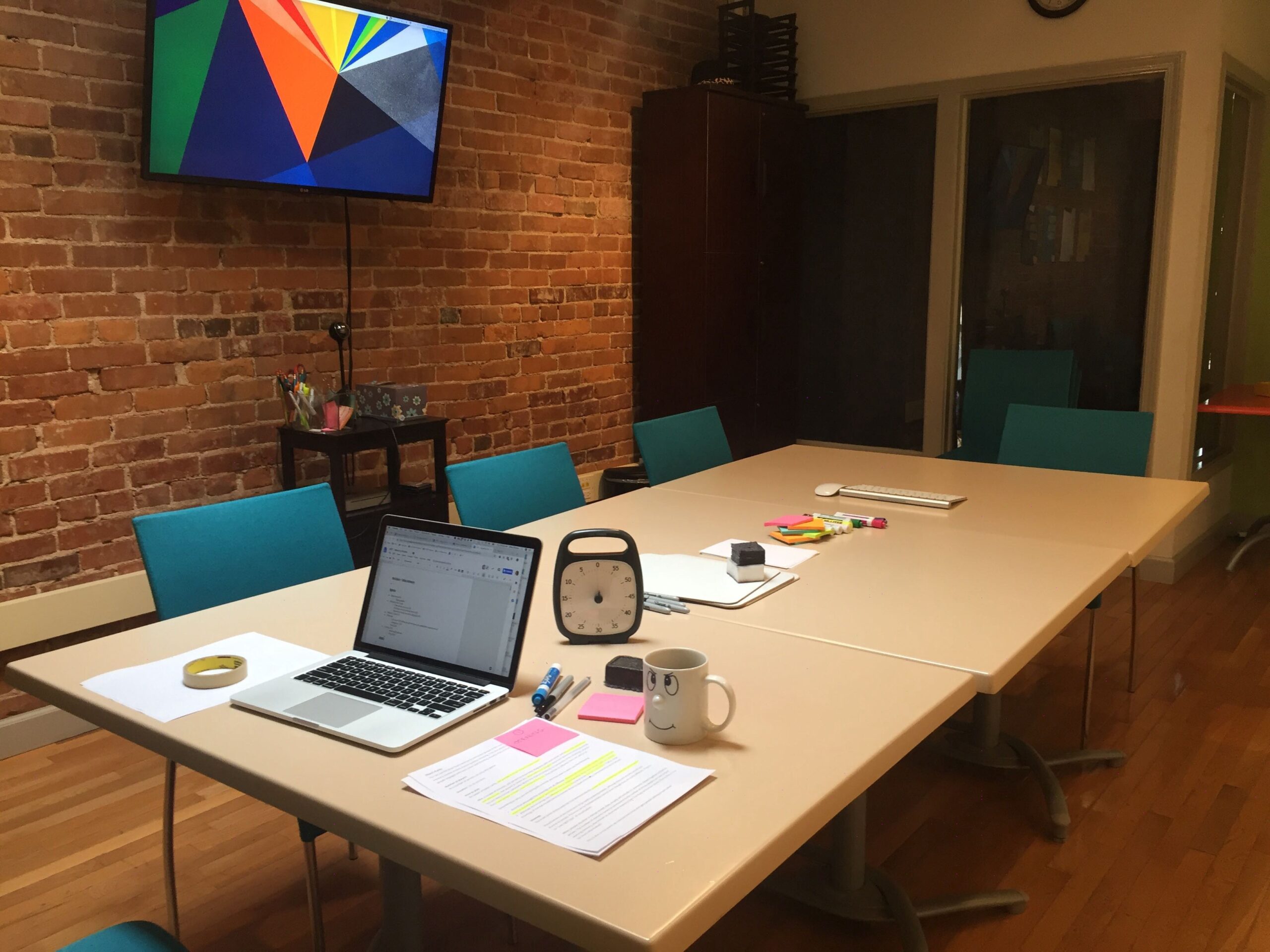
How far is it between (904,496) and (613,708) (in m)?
1.57

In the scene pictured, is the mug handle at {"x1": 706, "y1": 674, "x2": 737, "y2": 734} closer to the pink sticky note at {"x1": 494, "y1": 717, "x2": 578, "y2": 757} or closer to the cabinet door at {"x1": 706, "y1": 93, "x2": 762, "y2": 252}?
the pink sticky note at {"x1": 494, "y1": 717, "x2": 578, "y2": 757}

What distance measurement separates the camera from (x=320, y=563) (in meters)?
2.32

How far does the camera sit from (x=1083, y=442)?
337 centimetres

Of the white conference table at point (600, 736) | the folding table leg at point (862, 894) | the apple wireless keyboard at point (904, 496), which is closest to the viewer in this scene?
the white conference table at point (600, 736)

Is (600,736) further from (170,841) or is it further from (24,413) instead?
(24,413)

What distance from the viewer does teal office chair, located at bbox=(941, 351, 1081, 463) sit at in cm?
457

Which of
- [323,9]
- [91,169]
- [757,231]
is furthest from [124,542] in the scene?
[757,231]

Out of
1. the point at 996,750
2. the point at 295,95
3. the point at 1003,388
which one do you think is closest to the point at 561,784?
the point at 996,750

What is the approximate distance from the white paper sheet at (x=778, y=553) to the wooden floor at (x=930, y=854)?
763mm

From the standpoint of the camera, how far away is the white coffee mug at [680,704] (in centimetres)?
134

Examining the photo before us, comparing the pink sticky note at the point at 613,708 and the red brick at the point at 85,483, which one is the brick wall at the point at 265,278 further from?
the pink sticky note at the point at 613,708

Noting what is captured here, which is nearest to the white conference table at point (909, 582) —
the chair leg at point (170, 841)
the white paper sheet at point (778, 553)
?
the white paper sheet at point (778, 553)

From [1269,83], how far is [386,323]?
422 cm

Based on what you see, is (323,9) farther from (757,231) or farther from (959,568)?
(959,568)
